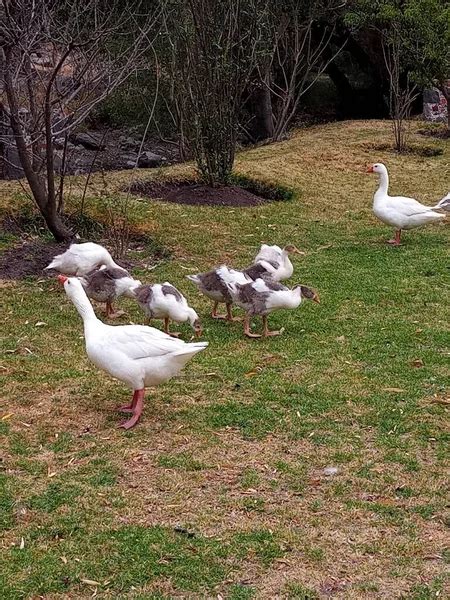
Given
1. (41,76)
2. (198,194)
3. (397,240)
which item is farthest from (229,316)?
(198,194)

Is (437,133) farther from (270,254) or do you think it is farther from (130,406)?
(130,406)

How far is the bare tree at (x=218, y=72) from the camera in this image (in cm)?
1227

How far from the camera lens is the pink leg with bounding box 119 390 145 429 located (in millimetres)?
5234

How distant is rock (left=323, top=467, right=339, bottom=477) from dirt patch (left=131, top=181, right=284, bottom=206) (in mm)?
7936

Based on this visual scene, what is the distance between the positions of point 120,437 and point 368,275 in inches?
175

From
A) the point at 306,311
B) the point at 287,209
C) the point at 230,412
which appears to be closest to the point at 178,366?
the point at 230,412

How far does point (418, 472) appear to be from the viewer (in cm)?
464

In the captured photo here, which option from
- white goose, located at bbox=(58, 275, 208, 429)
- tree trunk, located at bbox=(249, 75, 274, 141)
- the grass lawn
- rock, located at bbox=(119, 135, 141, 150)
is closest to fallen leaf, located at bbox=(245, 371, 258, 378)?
the grass lawn

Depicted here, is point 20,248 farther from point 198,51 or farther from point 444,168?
point 444,168

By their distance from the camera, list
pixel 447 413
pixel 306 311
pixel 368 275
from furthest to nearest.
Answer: pixel 368 275 → pixel 306 311 → pixel 447 413

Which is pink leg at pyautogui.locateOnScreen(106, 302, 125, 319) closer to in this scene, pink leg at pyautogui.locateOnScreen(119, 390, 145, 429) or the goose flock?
the goose flock

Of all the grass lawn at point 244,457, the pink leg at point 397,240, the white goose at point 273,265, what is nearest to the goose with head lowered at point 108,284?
the grass lawn at point 244,457

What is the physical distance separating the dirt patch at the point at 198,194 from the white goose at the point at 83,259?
432 cm

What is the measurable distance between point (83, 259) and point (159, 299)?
5.54 ft
